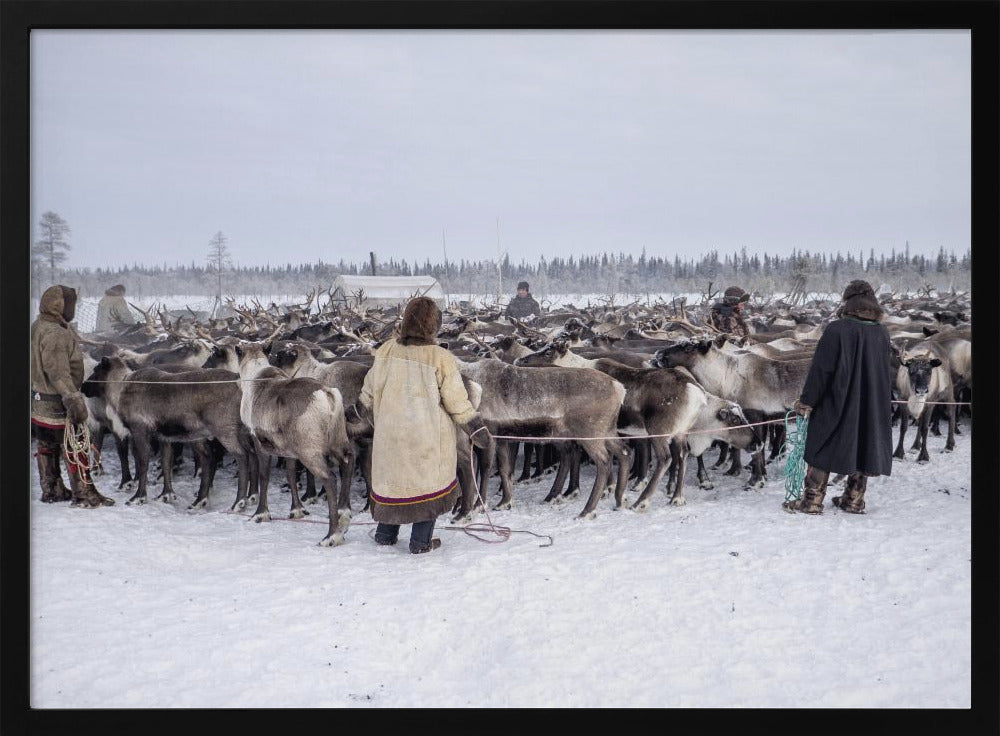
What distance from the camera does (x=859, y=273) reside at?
7.50 metres

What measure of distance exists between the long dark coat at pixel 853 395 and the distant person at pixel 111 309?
5859mm

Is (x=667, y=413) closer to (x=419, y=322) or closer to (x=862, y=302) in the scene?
(x=862, y=302)

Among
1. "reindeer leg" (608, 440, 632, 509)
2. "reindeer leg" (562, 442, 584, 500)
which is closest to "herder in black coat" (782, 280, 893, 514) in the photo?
"reindeer leg" (608, 440, 632, 509)

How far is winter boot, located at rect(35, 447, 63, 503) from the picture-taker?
19.1ft

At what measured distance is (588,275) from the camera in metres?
11.6

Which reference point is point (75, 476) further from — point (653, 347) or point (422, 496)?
point (653, 347)

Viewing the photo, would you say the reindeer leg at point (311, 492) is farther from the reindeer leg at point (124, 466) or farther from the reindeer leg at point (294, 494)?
the reindeer leg at point (124, 466)

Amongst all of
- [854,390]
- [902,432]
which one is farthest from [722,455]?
[854,390]

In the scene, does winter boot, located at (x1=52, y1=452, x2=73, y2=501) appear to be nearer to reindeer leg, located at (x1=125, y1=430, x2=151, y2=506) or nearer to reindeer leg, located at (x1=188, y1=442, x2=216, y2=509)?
reindeer leg, located at (x1=125, y1=430, x2=151, y2=506)

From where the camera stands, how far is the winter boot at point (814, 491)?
227 inches

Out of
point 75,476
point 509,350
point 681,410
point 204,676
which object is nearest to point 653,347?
point 509,350
